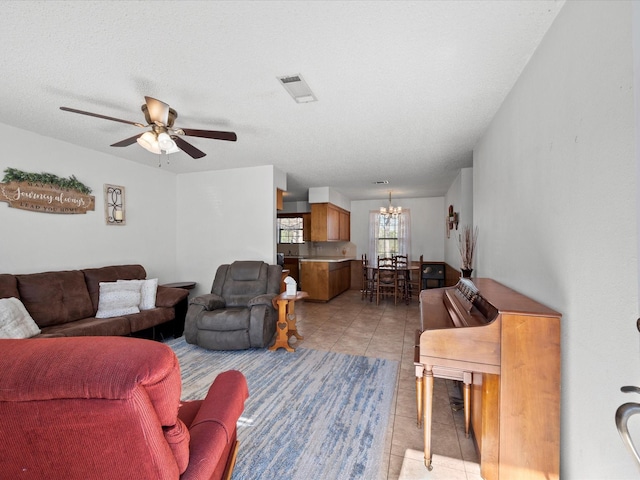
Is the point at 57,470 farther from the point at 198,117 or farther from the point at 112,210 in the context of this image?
the point at 112,210

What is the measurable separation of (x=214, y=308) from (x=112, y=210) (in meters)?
1.96

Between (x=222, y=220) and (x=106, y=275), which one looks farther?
(x=222, y=220)

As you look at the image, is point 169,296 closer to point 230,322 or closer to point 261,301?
point 230,322

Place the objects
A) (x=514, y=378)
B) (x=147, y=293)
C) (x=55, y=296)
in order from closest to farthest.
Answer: (x=514, y=378) → (x=55, y=296) → (x=147, y=293)

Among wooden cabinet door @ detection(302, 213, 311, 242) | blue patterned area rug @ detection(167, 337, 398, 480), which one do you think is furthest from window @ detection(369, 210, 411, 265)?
blue patterned area rug @ detection(167, 337, 398, 480)

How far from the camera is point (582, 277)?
1.16m

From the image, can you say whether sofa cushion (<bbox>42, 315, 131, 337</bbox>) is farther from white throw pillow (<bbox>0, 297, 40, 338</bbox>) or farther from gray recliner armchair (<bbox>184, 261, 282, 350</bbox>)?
gray recliner armchair (<bbox>184, 261, 282, 350</bbox>)

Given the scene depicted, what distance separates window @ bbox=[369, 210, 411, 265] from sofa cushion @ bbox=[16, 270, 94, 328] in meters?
5.87

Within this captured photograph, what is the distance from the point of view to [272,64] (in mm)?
1788

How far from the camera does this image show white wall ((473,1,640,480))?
944 millimetres

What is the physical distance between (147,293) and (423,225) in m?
6.18

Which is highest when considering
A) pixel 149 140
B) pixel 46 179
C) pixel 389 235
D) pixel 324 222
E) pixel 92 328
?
pixel 149 140

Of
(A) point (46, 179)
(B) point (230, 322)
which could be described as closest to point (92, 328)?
(B) point (230, 322)

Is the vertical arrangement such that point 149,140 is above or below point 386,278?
above
